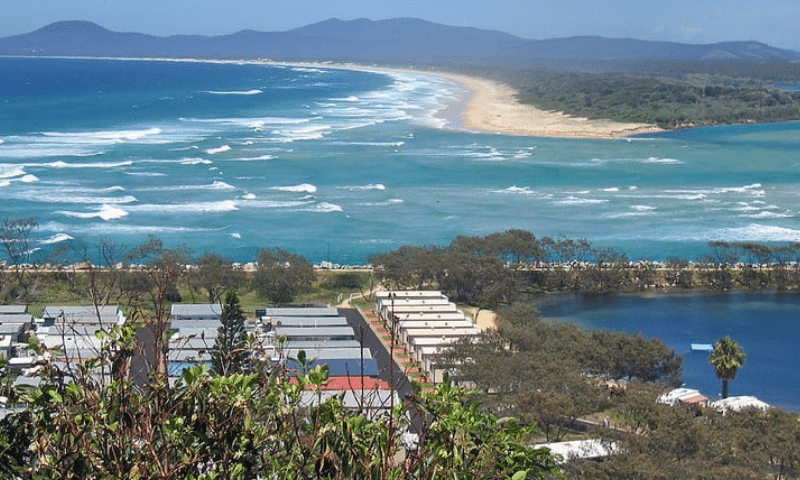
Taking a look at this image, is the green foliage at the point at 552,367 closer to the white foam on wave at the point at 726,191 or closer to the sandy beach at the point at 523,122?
the white foam on wave at the point at 726,191

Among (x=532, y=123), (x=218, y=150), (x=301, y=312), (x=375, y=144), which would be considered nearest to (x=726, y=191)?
(x=375, y=144)

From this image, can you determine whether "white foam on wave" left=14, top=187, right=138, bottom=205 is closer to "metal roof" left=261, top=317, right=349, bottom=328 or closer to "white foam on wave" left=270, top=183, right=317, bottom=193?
"white foam on wave" left=270, top=183, right=317, bottom=193

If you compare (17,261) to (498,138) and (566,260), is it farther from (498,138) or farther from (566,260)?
(498,138)

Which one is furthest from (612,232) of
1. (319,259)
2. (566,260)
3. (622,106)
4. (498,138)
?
(622,106)

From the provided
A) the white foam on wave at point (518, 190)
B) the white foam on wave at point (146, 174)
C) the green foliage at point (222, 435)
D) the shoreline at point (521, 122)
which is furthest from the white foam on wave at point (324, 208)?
the green foliage at point (222, 435)

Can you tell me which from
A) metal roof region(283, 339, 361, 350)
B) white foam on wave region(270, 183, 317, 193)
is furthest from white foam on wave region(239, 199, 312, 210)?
metal roof region(283, 339, 361, 350)

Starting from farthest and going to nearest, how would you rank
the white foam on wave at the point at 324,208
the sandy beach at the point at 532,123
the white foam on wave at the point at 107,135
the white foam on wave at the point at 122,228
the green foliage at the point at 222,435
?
the sandy beach at the point at 532,123 < the white foam on wave at the point at 107,135 < the white foam on wave at the point at 324,208 < the white foam on wave at the point at 122,228 < the green foliage at the point at 222,435
